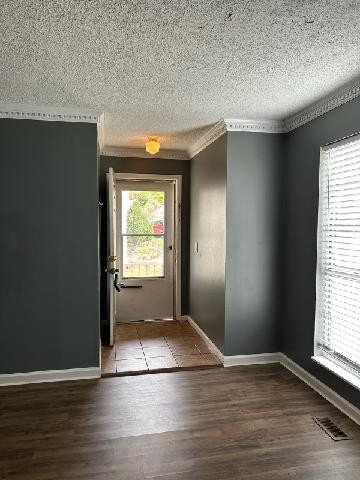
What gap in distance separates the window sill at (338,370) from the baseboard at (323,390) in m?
0.18

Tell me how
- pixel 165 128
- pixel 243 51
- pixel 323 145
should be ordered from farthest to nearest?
pixel 165 128
pixel 323 145
pixel 243 51

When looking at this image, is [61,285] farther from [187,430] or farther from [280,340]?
[280,340]

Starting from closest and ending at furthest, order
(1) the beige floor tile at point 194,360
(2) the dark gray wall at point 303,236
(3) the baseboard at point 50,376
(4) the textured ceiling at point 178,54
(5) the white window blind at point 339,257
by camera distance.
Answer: (4) the textured ceiling at point 178,54 → (5) the white window blind at point 339,257 → (2) the dark gray wall at point 303,236 → (3) the baseboard at point 50,376 → (1) the beige floor tile at point 194,360

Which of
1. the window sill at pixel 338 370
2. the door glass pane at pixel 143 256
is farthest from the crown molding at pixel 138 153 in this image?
the window sill at pixel 338 370

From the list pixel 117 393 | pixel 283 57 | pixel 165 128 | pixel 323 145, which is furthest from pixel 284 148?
pixel 117 393

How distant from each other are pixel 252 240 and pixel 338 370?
1353 mm

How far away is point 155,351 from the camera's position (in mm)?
3738

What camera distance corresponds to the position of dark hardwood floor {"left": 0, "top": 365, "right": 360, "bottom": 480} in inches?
78.0

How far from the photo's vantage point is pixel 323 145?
110 inches

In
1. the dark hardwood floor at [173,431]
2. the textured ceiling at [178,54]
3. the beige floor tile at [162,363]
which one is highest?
the textured ceiling at [178,54]

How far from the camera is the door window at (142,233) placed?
478cm

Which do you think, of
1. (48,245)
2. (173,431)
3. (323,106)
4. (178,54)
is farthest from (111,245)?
(323,106)

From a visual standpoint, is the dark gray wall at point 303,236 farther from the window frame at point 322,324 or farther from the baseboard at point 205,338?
the baseboard at point 205,338

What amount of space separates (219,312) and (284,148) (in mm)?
1788
